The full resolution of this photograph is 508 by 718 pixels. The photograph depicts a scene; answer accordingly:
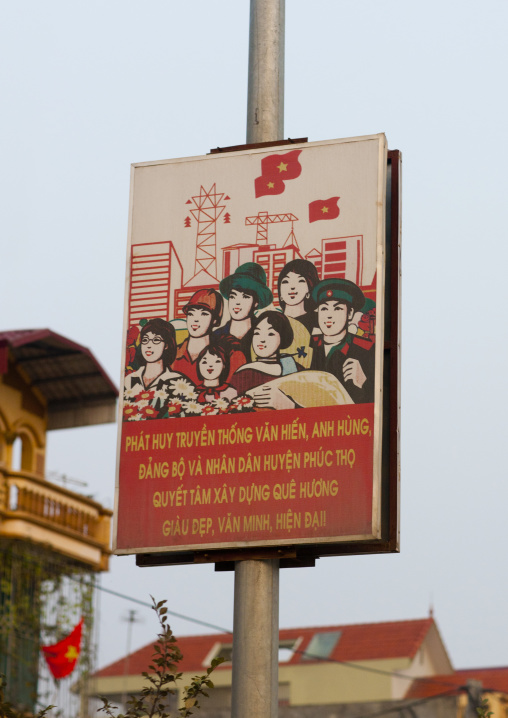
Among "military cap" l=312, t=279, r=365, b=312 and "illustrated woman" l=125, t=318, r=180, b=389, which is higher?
"military cap" l=312, t=279, r=365, b=312

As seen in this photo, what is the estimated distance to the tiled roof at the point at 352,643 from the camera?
46.2 m

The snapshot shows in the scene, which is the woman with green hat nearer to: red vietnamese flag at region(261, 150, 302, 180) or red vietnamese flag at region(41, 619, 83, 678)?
red vietnamese flag at region(261, 150, 302, 180)

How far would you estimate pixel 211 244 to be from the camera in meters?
8.53

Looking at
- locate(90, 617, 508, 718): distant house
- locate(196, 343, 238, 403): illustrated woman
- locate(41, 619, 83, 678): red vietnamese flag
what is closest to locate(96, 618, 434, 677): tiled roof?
locate(90, 617, 508, 718): distant house

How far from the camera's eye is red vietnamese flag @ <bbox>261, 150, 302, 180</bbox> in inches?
335

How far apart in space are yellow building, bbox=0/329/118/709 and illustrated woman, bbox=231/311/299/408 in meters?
15.9

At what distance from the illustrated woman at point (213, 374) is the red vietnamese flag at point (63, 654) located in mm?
17051

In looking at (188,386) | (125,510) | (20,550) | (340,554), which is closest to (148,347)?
(188,386)

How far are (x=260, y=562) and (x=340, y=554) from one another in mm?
472

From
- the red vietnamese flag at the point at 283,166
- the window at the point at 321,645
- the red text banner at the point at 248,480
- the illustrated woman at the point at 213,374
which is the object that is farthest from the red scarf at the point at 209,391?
the window at the point at 321,645

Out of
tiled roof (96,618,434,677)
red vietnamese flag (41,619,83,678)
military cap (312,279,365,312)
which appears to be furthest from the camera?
tiled roof (96,618,434,677)

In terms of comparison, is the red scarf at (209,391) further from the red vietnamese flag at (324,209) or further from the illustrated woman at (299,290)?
the red vietnamese flag at (324,209)

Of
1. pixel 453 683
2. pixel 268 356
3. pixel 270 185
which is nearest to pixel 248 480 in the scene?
pixel 268 356

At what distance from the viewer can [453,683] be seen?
44.4 meters
